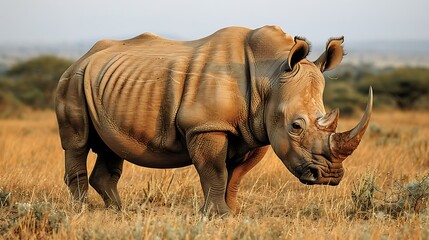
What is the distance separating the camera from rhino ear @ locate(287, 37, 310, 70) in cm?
582

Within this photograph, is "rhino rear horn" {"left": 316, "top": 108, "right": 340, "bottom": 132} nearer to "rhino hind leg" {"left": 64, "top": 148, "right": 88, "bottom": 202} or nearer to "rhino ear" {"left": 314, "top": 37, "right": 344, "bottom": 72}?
"rhino ear" {"left": 314, "top": 37, "right": 344, "bottom": 72}

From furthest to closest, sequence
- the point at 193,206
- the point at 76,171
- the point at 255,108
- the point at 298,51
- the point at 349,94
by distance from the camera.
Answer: the point at 349,94 < the point at 76,171 < the point at 193,206 < the point at 255,108 < the point at 298,51

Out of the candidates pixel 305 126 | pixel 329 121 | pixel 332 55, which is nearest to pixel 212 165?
pixel 305 126

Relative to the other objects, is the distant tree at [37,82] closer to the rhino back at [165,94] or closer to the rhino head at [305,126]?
the rhino back at [165,94]

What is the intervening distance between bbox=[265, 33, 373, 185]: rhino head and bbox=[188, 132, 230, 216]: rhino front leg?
433mm

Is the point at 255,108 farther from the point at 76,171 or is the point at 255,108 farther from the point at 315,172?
the point at 76,171

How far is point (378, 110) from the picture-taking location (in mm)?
27438

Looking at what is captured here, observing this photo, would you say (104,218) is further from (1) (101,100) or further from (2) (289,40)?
(2) (289,40)

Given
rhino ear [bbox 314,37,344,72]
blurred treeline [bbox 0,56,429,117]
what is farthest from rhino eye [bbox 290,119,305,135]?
blurred treeline [bbox 0,56,429,117]

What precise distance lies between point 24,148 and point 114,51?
15.0 ft

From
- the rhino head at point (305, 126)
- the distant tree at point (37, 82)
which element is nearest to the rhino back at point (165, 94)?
the rhino head at point (305, 126)

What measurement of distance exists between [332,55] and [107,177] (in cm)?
250

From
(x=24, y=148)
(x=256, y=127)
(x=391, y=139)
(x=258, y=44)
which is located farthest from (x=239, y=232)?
(x=391, y=139)

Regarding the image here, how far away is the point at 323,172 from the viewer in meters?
5.65
